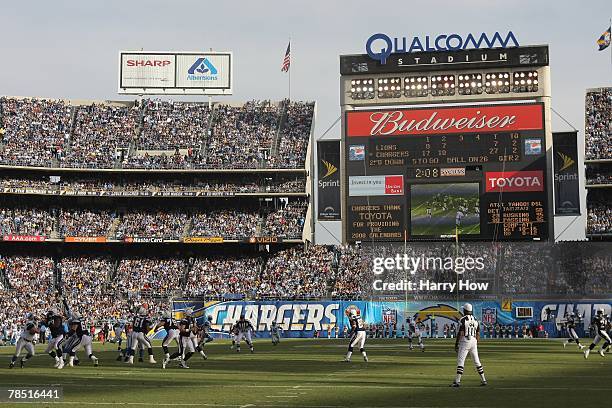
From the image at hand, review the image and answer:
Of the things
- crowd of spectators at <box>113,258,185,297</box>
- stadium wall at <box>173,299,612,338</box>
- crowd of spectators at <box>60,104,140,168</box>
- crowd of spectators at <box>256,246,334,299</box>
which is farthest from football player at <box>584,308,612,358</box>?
crowd of spectators at <box>60,104,140,168</box>

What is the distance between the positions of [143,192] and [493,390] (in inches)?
2215

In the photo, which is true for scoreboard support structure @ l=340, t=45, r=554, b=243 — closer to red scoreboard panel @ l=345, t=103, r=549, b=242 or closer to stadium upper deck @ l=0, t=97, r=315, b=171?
red scoreboard panel @ l=345, t=103, r=549, b=242

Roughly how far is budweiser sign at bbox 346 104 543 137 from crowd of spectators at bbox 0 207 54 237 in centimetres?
2610

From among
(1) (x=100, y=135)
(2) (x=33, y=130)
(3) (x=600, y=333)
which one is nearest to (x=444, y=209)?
(3) (x=600, y=333)

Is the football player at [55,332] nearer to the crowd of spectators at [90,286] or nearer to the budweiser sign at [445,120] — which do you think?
the budweiser sign at [445,120]

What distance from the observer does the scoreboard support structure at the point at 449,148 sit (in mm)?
60969

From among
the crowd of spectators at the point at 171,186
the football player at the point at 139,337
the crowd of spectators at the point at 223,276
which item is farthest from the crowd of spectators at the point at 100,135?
the football player at the point at 139,337

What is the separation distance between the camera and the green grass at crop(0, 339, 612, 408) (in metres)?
19.6

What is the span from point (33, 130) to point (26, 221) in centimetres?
801

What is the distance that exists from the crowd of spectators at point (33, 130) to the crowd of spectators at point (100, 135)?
Result: 0.84 m

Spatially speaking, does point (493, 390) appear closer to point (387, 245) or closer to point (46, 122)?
point (387, 245)

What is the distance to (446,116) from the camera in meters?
62.7

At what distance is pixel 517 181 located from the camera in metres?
60.8

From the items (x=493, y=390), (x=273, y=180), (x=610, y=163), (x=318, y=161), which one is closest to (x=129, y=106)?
(x=273, y=180)
